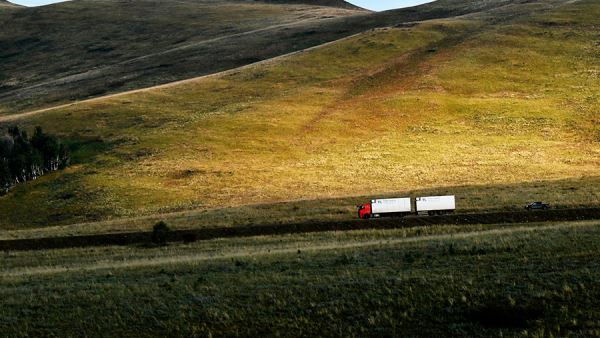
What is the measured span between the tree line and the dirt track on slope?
140 ft

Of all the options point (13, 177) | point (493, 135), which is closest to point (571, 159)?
point (493, 135)

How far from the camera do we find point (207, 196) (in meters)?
78.9

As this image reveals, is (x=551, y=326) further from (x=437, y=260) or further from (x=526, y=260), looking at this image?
(x=437, y=260)

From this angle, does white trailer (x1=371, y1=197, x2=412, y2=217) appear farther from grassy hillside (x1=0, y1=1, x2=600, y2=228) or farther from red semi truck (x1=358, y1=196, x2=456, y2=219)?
grassy hillside (x1=0, y1=1, x2=600, y2=228)

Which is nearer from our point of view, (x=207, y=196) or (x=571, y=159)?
(x=207, y=196)

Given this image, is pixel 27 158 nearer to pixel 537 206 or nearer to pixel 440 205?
pixel 440 205

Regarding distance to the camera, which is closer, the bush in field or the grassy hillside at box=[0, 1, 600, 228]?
the bush in field

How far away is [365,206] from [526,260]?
98.6ft

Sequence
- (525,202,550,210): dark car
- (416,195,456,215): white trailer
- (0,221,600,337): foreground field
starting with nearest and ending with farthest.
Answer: (0,221,600,337): foreground field < (525,202,550,210): dark car < (416,195,456,215): white trailer

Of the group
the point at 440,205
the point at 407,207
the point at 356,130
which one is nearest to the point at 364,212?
the point at 407,207

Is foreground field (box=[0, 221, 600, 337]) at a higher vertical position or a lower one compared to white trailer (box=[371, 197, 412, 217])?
higher

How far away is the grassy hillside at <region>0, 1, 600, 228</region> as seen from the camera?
79125 mm

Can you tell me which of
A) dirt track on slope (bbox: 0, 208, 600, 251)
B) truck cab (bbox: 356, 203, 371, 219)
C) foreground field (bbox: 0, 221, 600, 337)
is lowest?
truck cab (bbox: 356, 203, 371, 219)

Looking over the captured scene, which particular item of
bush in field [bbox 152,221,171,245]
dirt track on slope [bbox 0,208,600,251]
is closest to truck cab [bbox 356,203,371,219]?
dirt track on slope [bbox 0,208,600,251]
